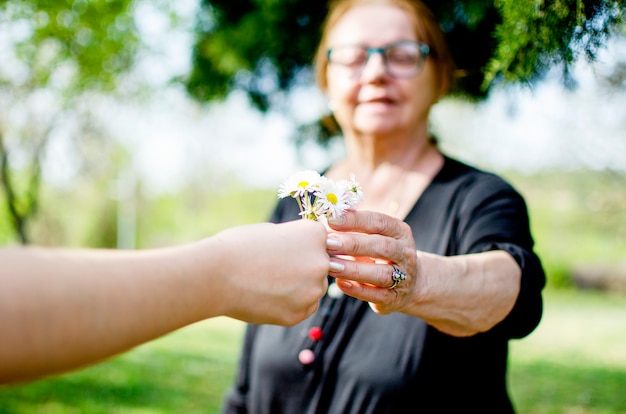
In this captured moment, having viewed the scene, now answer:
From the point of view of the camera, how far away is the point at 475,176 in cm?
183

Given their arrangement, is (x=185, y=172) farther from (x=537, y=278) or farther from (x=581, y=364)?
(x=537, y=278)

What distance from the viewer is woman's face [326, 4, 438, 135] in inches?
74.1

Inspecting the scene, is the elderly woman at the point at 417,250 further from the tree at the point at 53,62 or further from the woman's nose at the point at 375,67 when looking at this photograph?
the tree at the point at 53,62

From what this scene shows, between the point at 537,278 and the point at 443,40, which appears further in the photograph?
the point at 443,40

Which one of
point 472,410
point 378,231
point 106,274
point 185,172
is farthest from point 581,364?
point 185,172

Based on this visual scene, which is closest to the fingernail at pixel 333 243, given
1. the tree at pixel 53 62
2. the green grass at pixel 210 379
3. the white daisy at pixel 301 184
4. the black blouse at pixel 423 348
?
the white daisy at pixel 301 184

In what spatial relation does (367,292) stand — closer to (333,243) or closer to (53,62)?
(333,243)

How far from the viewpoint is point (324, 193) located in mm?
1137

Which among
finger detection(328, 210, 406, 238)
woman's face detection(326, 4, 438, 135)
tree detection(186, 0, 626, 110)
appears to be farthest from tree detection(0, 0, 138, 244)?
finger detection(328, 210, 406, 238)

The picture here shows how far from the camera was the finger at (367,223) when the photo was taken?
114cm

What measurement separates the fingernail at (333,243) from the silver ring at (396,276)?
15cm

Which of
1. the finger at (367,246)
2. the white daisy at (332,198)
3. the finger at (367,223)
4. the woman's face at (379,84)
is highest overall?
the woman's face at (379,84)

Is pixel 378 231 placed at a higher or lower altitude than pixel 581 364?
higher

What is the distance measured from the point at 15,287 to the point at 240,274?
13.8 inches
